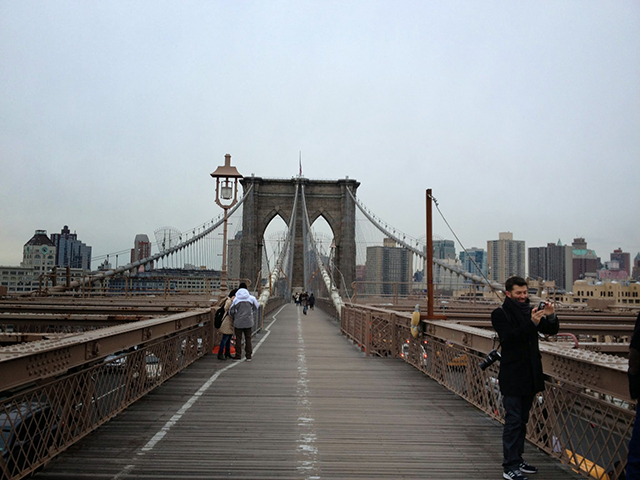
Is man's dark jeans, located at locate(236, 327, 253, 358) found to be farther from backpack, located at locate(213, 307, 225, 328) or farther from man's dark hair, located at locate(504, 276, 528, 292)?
man's dark hair, located at locate(504, 276, 528, 292)

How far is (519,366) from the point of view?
430 cm

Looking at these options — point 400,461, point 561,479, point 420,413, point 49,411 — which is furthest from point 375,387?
point 49,411

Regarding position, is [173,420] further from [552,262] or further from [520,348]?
[552,262]

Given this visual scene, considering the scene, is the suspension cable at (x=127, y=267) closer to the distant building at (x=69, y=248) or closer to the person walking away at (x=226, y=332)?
the person walking away at (x=226, y=332)

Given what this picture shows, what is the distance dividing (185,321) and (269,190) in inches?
2356

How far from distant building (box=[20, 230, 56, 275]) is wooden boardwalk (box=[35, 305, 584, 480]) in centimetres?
4976

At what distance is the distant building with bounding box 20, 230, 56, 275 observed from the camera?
53281mm

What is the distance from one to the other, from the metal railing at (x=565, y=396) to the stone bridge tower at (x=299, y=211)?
5506 centimetres

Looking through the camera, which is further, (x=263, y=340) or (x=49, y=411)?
(x=263, y=340)

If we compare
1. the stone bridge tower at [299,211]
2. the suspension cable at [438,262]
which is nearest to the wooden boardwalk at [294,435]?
the suspension cable at [438,262]

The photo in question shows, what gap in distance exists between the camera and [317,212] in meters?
67.1

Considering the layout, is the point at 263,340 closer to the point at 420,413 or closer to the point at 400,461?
the point at 420,413

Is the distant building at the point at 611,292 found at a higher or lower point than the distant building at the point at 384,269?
lower

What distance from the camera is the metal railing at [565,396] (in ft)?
12.4
